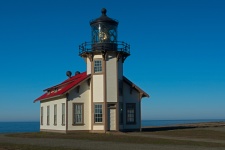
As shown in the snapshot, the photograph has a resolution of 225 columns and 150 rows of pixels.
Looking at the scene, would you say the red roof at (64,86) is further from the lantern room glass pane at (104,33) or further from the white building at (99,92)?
the lantern room glass pane at (104,33)

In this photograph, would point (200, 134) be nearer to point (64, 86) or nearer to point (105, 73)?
point (105, 73)

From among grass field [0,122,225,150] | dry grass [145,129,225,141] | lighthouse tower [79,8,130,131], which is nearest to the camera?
grass field [0,122,225,150]

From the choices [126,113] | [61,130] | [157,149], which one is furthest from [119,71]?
[157,149]

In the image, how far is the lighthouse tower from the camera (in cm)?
3009

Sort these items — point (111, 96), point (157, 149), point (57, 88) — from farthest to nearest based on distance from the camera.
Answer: point (57, 88) → point (111, 96) → point (157, 149)

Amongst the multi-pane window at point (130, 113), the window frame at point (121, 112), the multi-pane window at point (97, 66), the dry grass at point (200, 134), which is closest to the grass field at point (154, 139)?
the dry grass at point (200, 134)

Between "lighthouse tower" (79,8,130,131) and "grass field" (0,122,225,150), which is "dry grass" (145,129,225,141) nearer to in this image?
"grass field" (0,122,225,150)

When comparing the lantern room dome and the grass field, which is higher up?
the lantern room dome

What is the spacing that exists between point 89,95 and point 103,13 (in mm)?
7281

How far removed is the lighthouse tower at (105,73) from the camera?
30094mm

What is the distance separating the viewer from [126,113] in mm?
31953

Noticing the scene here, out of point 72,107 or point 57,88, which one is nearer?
point 72,107

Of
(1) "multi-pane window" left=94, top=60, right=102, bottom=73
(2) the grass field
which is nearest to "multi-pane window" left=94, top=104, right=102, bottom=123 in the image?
(1) "multi-pane window" left=94, top=60, right=102, bottom=73

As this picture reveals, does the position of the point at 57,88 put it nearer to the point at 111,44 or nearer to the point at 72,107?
the point at 72,107
